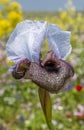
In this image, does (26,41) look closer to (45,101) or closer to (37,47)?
(37,47)

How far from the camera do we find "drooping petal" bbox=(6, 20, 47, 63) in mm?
1112

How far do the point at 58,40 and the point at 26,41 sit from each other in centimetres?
7

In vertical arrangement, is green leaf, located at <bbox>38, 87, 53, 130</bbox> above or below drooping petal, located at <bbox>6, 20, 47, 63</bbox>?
below

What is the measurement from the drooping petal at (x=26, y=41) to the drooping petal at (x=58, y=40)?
2 cm

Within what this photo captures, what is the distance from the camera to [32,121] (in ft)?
13.0

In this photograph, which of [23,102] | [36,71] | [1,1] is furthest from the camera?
[1,1]

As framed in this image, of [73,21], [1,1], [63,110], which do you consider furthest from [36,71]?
[73,21]

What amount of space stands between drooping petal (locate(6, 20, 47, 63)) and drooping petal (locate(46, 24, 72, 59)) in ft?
0.06

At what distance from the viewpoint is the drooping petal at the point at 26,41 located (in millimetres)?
1112

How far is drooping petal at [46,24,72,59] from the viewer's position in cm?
110

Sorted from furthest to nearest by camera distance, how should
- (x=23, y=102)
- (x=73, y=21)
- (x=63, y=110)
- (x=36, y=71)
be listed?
1. (x=73, y=21)
2. (x=23, y=102)
3. (x=63, y=110)
4. (x=36, y=71)

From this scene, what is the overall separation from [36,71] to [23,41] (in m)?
0.10

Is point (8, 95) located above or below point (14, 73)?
below

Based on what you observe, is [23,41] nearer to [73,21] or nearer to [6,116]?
[6,116]
